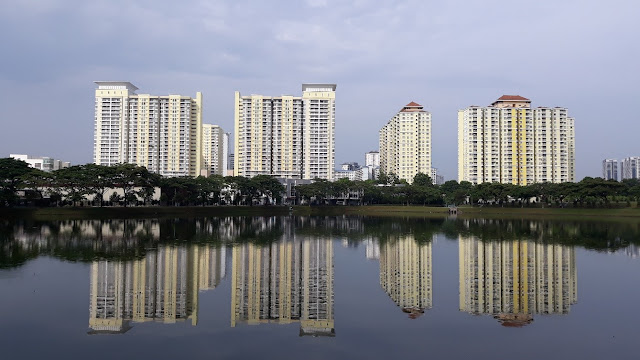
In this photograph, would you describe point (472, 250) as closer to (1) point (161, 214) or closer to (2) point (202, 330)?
(2) point (202, 330)

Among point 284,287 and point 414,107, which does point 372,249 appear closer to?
point 284,287

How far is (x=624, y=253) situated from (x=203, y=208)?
52175mm

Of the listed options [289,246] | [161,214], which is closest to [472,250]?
[289,246]

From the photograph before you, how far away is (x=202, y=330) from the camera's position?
12336 mm

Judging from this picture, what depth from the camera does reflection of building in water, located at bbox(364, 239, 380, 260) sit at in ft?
86.6

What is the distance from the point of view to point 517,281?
18.7 m

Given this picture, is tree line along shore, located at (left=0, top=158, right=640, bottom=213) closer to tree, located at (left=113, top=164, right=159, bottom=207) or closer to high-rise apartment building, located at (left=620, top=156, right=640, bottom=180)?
tree, located at (left=113, top=164, right=159, bottom=207)

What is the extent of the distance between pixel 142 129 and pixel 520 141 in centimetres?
8324

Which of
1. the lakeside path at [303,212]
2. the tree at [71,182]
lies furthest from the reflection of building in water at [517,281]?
the tree at [71,182]

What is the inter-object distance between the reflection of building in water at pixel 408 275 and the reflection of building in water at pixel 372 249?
0.30 meters

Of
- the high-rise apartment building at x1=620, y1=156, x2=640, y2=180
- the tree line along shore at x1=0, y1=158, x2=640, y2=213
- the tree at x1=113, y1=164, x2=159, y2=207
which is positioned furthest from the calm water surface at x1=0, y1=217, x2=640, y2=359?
the high-rise apartment building at x1=620, y1=156, x2=640, y2=180

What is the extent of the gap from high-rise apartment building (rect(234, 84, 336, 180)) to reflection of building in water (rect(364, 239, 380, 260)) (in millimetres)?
64620

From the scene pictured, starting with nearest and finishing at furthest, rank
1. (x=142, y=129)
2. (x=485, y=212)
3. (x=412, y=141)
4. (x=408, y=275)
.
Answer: (x=408, y=275) → (x=485, y=212) → (x=142, y=129) → (x=412, y=141)

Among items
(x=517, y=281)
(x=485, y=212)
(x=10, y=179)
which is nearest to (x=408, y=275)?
(x=517, y=281)
